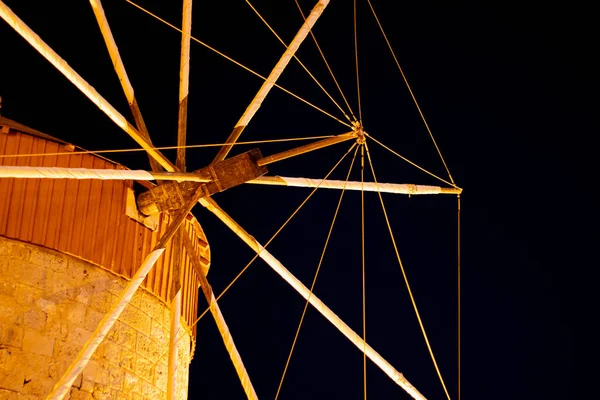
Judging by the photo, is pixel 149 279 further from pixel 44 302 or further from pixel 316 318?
pixel 316 318

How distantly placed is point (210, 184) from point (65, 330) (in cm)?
206

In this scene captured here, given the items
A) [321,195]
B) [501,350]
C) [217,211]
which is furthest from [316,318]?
[217,211]

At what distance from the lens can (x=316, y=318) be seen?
2212 centimetres

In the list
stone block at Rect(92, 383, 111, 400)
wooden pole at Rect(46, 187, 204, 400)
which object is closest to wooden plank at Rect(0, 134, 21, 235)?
wooden pole at Rect(46, 187, 204, 400)

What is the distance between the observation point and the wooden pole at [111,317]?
7.96 m

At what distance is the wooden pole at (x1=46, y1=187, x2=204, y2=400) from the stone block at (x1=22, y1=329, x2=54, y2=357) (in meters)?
0.29

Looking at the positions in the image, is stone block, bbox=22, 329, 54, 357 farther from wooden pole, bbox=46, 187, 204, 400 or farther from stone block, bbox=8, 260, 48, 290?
stone block, bbox=8, 260, 48, 290

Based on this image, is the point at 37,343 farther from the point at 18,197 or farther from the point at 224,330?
the point at 224,330

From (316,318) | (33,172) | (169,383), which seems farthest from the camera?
(316,318)

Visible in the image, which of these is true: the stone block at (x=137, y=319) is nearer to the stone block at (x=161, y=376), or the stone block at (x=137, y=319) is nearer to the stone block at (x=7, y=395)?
the stone block at (x=161, y=376)

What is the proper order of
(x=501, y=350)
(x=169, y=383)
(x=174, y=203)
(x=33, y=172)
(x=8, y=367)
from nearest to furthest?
(x=33, y=172) → (x=8, y=367) → (x=169, y=383) → (x=174, y=203) → (x=501, y=350)

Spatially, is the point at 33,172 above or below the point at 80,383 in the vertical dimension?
above

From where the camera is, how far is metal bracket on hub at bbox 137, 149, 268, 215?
9.40 m

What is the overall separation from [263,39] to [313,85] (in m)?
1.70
